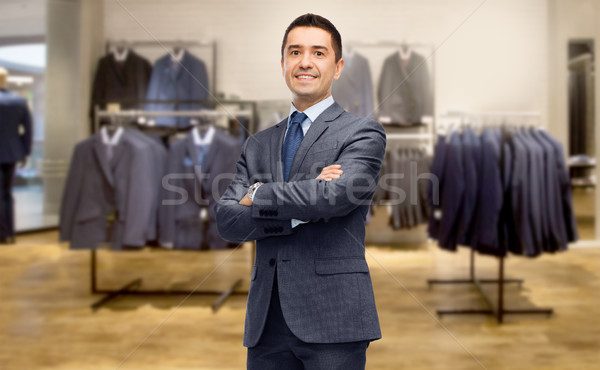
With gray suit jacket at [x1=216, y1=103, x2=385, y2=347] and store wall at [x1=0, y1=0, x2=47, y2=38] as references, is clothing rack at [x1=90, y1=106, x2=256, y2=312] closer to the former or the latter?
store wall at [x1=0, y1=0, x2=47, y2=38]

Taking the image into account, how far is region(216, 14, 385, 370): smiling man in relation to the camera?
36.0 inches

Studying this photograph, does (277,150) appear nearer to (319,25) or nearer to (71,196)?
(319,25)

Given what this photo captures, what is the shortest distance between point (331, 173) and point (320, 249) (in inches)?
6.2

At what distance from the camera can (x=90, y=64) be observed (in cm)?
238

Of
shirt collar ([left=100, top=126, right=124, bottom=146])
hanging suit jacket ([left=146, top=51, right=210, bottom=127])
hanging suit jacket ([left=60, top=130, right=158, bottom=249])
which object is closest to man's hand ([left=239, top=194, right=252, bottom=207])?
hanging suit jacket ([left=146, top=51, right=210, bottom=127])

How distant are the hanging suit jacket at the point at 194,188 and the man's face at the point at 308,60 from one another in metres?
1.46

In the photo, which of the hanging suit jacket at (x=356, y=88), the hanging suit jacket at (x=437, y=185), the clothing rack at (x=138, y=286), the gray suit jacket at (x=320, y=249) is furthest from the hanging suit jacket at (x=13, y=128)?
the hanging suit jacket at (x=437, y=185)

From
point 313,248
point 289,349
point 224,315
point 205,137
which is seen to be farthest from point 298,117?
point 224,315

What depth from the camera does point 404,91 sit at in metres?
2.45

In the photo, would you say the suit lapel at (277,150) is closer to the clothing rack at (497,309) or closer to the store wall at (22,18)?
the clothing rack at (497,309)

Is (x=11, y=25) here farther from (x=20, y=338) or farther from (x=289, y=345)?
(x=289, y=345)

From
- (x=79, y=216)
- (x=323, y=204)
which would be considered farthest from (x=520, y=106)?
(x=79, y=216)

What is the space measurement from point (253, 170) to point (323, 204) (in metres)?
0.19

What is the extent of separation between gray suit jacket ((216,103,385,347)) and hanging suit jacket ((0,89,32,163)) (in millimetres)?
1870
